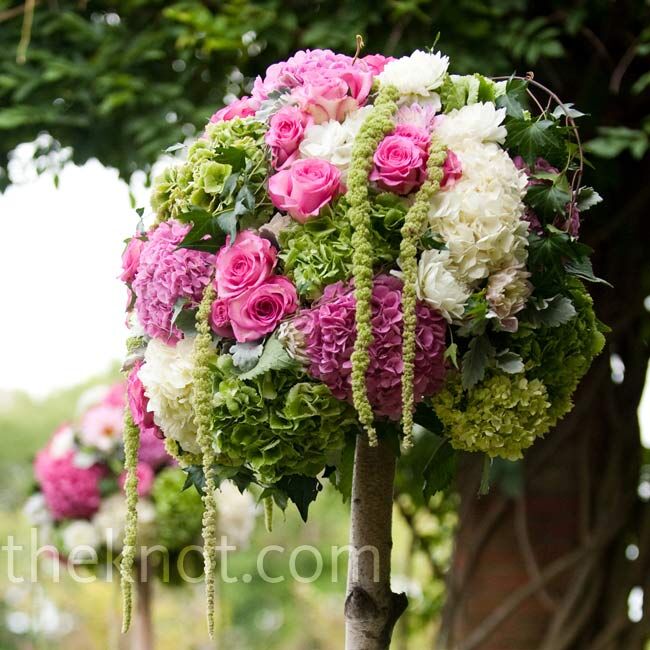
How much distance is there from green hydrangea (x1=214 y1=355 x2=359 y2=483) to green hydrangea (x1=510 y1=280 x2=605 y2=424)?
22 centimetres

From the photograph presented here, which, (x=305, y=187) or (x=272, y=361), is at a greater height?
(x=305, y=187)

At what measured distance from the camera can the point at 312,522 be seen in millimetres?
11031

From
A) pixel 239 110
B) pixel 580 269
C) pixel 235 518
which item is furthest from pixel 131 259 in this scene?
pixel 235 518

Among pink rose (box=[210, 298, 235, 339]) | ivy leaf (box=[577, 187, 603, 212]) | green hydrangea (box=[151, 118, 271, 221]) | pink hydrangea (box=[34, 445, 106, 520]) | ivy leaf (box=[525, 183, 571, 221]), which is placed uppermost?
green hydrangea (box=[151, 118, 271, 221])

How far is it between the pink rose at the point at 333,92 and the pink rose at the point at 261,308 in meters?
0.22

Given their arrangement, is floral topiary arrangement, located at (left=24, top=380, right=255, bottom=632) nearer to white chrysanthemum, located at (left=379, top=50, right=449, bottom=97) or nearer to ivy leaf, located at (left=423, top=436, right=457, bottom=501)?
ivy leaf, located at (left=423, top=436, right=457, bottom=501)

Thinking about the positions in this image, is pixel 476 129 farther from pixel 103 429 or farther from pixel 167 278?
pixel 103 429

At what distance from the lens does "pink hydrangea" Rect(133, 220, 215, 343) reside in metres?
1.11

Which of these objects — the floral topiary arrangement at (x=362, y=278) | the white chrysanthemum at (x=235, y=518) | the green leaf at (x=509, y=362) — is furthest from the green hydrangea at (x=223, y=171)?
the white chrysanthemum at (x=235, y=518)

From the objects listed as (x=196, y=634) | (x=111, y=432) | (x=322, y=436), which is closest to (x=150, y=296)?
(x=322, y=436)

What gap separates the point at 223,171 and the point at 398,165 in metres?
0.21

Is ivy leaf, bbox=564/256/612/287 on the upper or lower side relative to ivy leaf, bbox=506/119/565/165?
lower

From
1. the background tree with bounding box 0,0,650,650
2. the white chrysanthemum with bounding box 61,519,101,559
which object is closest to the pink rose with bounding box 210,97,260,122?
the background tree with bounding box 0,0,650,650

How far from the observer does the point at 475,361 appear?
1075mm
